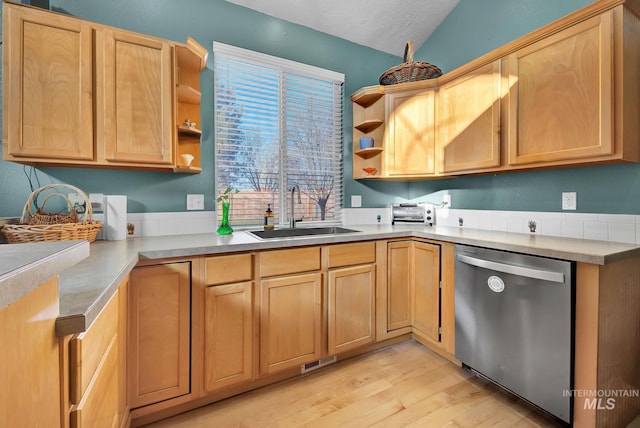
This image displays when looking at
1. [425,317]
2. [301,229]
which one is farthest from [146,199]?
[425,317]

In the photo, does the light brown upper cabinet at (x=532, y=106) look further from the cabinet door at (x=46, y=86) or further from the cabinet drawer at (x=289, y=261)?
the cabinet door at (x=46, y=86)

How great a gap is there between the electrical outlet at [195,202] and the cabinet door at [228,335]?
2.56 feet

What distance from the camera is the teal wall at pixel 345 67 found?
1.78m

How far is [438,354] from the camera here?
2225 millimetres

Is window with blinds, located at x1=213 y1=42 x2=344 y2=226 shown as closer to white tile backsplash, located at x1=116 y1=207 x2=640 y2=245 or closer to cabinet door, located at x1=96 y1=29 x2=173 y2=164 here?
white tile backsplash, located at x1=116 y1=207 x2=640 y2=245

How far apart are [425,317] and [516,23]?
2.41 meters

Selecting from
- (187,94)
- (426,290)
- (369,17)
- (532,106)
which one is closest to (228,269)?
(187,94)

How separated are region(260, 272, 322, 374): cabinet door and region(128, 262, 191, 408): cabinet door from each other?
0.44 metres

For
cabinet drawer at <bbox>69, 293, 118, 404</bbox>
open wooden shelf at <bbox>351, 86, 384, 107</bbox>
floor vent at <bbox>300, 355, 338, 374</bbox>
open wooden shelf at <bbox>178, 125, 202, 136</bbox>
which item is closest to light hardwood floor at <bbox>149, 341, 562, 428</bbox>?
floor vent at <bbox>300, 355, 338, 374</bbox>

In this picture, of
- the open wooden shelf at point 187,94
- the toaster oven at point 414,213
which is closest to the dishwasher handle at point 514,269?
the toaster oven at point 414,213

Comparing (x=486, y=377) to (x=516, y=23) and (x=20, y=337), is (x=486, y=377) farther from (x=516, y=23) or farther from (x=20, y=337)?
(x=516, y=23)

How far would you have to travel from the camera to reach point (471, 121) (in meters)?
2.20

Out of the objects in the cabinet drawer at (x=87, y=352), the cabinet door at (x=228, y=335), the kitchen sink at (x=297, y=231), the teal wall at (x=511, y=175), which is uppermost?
the teal wall at (x=511, y=175)

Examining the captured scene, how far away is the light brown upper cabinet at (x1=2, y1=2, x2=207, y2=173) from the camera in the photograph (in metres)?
1.45
